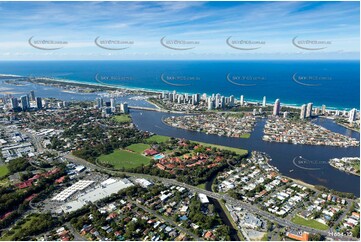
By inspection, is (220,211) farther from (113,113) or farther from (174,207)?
(113,113)

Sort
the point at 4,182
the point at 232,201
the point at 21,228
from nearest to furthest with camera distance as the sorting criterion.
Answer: the point at 21,228, the point at 232,201, the point at 4,182

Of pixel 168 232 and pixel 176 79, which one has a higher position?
pixel 176 79

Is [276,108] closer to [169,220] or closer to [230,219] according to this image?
[230,219]

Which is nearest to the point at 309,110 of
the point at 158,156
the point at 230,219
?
the point at 158,156

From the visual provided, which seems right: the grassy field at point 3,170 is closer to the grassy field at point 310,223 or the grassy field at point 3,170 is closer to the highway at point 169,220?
the highway at point 169,220

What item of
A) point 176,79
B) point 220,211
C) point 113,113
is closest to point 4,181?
point 220,211

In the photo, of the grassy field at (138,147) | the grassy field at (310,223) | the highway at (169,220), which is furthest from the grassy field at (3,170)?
the grassy field at (310,223)
